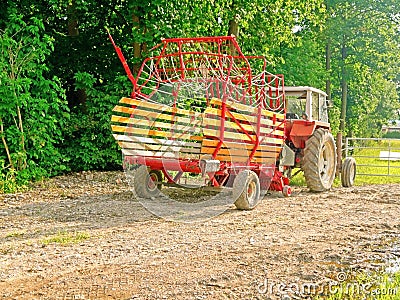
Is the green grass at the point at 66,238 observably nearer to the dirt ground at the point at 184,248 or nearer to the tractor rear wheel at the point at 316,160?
the dirt ground at the point at 184,248

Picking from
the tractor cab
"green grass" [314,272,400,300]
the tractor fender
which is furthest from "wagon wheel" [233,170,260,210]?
"green grass" [314,272,400,300]

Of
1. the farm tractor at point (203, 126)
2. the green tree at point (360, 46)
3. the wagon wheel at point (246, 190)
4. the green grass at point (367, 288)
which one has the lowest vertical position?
the green grass at point (367, 288)

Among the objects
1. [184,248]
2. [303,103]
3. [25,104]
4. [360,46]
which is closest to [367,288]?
[184,248]

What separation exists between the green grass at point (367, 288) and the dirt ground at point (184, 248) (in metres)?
0.15

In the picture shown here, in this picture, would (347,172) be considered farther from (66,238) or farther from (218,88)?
(66,238)

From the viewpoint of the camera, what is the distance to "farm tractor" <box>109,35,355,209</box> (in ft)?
26.1

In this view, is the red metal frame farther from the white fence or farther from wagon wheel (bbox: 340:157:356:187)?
the white fence

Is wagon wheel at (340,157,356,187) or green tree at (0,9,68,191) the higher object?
green tree at (0,9,68,191)

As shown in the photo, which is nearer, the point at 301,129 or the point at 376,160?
the point at 301,129

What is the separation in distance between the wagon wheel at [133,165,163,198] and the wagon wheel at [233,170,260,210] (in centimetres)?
143

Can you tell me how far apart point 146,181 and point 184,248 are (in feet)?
10.8

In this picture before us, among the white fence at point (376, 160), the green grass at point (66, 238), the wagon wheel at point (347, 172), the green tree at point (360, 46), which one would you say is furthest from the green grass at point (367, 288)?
the green tree at point (360, 46)

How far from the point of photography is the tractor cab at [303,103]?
11312mm

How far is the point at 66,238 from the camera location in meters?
6.46
